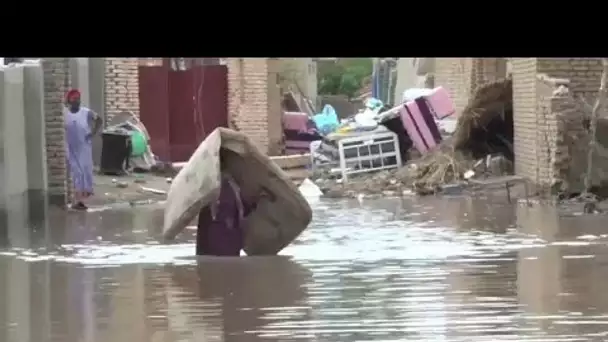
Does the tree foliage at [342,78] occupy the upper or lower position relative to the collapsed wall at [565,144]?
upper

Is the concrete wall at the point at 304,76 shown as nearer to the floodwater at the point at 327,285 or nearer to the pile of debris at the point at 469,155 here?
the pile of debris at the point at 469,155

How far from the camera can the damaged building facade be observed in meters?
11.3

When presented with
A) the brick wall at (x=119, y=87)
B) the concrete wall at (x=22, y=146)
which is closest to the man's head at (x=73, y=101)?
the concrete wall at (x=22, y=146)

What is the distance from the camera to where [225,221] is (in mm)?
7305

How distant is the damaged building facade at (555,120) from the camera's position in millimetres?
11289

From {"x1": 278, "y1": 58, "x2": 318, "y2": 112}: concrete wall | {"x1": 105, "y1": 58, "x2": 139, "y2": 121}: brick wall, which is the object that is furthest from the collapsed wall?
{"x1": 278, "y1": 58, "x2": 318, "y2": 112}: concrete wall

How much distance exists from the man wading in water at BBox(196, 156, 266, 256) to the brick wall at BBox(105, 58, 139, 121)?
9.38m

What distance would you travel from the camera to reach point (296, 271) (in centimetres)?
660

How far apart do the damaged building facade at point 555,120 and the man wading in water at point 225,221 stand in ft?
16.3

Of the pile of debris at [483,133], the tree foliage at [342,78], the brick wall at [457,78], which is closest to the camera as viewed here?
the pile of debris at [483,133]

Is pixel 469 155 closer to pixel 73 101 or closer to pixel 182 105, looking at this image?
pixel 182 105

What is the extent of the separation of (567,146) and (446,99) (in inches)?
254
